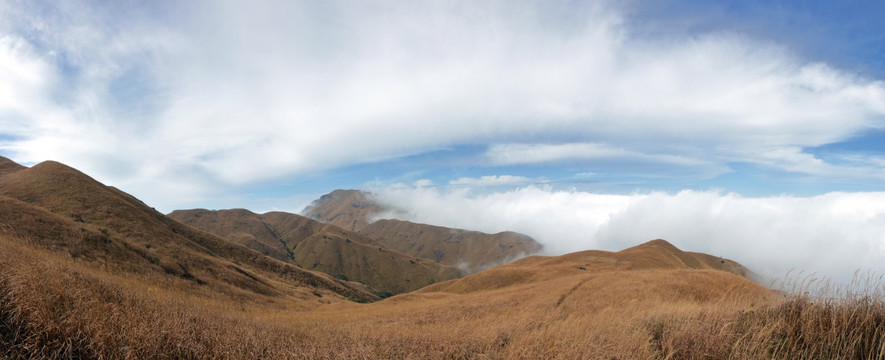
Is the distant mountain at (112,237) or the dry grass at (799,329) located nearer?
the dry grass at (799,329)

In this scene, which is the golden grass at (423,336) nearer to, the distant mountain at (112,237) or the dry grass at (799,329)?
the dry grass at (799,329)

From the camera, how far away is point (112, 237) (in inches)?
1500

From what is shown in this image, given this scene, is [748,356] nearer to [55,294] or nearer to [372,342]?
[372,342]

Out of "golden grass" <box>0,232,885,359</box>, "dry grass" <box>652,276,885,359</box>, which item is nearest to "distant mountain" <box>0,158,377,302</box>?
"golden grass" <box>0,232,885,359</box>

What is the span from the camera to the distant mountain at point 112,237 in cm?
3164

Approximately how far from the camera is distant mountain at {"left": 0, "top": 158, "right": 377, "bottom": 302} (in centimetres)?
3164

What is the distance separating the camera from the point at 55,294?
6.34m

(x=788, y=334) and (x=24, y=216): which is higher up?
(x=24, y=216)

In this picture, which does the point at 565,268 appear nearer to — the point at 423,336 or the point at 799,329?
the point at 799,329

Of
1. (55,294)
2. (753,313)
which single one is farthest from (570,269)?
(55,294)

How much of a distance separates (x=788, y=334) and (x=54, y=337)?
42.7 ft

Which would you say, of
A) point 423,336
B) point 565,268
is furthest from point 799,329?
point 565,268

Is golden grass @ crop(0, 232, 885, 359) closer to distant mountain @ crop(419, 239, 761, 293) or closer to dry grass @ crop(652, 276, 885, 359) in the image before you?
dry grass @ crop(652, 276, 885, 359)

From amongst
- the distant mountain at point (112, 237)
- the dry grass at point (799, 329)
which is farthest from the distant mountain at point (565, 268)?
the dry grass at point (799, 329)
